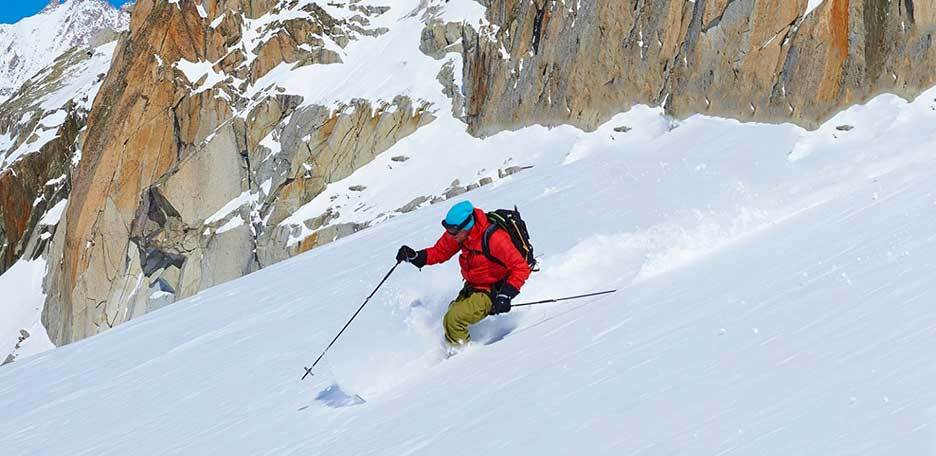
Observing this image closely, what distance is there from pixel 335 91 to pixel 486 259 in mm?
29081

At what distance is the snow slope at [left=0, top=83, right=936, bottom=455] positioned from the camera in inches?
172

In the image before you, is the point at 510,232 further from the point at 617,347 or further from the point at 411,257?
the point at 617,347

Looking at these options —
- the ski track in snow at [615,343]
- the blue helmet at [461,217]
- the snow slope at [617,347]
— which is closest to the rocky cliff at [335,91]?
the ski track in snow at [615,343]

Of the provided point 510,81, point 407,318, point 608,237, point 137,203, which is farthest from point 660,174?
point 137,203

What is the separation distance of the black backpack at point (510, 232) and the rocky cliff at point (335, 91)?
10755 mm

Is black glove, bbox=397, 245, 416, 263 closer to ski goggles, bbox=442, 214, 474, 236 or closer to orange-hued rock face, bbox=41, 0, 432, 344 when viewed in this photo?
ski goggles, bbox=442, 214, 474, 236

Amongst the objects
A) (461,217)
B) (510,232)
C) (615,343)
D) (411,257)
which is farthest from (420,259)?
(615,343)

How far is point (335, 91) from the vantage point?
3572cm

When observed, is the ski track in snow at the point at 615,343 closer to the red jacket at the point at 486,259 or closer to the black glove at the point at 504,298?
the black glove at the point at 504,298

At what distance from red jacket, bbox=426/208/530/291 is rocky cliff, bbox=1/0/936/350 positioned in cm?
1099

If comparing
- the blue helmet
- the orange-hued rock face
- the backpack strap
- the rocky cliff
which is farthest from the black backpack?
the orange-hued rock face

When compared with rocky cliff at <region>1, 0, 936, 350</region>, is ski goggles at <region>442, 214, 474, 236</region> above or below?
above

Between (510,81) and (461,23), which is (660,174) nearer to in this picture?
(510,81)

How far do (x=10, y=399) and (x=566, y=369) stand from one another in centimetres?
808
